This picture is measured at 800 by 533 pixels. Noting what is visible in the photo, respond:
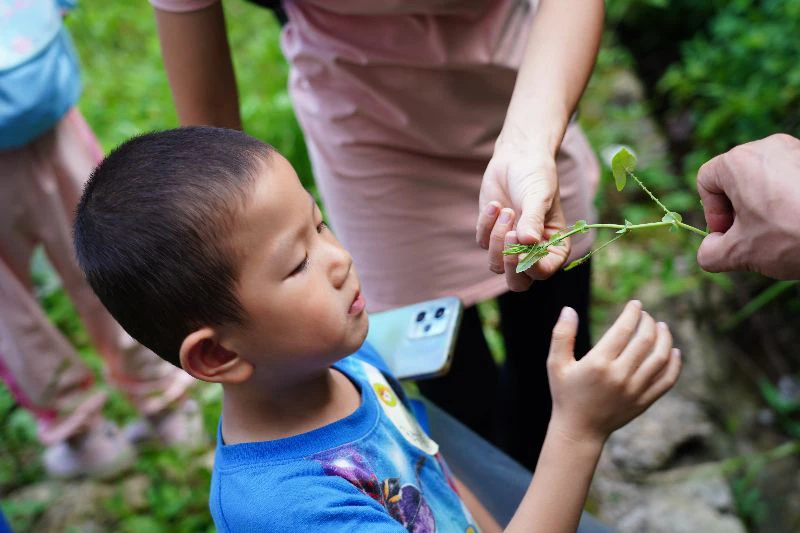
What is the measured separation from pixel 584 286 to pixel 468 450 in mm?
438

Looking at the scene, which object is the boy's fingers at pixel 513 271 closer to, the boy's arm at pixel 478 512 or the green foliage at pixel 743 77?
the boy's arm at pixel 478 512

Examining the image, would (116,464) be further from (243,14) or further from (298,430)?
(243,14)

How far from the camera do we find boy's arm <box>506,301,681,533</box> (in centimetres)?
107

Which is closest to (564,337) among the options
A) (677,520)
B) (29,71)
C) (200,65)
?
(200,65)

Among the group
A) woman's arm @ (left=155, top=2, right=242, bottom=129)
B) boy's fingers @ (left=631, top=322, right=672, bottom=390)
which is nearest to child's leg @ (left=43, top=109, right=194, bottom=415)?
woman's arm @ (left=155, top=2, right=242, bottom=129)

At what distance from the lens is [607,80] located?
373cm

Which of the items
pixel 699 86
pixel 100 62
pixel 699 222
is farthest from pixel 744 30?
pixel 100 62

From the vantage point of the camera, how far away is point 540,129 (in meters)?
1.21

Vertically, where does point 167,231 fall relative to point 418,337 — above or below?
above

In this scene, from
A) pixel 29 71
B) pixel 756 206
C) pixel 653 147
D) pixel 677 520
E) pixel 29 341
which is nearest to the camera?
pixel 756 206

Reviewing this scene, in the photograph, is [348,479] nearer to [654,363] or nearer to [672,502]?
[654,363]

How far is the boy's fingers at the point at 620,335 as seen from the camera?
1072 mm

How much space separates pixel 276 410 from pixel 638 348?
1.59ft

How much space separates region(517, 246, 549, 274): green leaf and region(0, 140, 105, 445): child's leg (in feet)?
5.52
